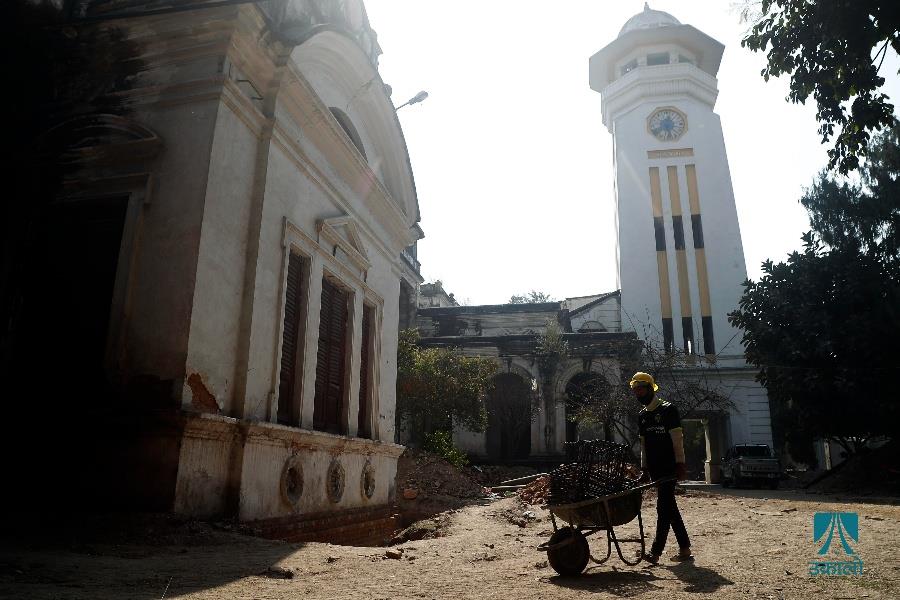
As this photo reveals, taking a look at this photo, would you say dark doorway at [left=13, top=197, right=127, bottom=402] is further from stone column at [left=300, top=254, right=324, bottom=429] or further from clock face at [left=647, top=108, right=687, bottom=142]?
clock face at [left=647, top=108, right=687, bottom=142]

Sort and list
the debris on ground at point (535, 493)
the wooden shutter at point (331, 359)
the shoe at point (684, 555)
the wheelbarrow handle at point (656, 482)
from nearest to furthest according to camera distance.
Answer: the wheelbarrow handle at point (656, 482)
the shoe at point (684, 555)
the wooden shutter at point (331, 359)
the debris on ground at point (535, 493)

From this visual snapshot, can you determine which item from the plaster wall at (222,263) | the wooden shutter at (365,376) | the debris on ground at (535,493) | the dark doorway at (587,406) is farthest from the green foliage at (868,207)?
the plaster wall at (222,263)

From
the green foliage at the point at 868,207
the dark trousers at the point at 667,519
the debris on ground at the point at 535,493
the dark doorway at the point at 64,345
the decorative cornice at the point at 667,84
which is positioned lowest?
the debris on ground at the point at 535,493

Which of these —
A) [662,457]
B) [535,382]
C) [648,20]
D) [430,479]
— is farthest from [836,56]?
[648,20]

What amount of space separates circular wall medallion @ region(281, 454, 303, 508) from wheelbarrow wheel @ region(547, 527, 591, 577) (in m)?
3.79

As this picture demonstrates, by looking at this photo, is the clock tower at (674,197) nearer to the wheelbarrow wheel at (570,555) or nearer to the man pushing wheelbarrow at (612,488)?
the man pushing wheelbarrow at (612,488)

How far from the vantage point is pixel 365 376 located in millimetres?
11414

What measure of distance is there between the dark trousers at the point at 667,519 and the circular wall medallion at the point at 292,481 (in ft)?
13.9

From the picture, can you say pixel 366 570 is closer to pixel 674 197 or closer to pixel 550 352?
pixel 550 352

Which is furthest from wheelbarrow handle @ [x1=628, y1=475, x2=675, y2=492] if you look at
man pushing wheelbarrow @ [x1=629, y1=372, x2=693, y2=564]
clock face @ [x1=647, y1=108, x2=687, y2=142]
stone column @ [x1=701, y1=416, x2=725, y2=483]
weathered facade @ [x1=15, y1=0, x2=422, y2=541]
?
clock face @ [x1=647, y1=108, x2=687, y2=142]

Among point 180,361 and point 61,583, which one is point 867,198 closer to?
point 180,361

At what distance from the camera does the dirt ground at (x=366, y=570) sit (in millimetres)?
3973

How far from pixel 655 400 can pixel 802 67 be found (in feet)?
13.1

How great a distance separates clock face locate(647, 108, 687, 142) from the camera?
3431 cm
